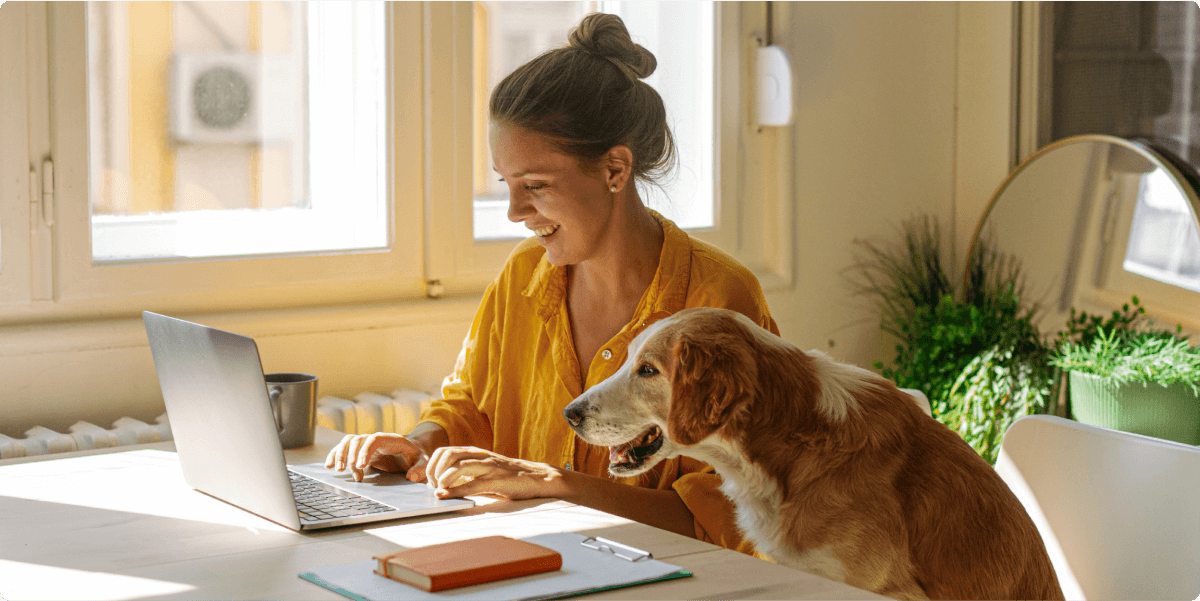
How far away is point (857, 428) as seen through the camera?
141cm

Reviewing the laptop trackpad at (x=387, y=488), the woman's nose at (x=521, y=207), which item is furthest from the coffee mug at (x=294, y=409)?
the woman's nose at (x=521, y=207)

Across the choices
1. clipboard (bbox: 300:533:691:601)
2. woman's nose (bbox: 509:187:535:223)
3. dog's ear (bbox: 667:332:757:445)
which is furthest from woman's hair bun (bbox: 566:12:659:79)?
clipboard (bbox: 300:533:691:601)

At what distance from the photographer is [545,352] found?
1877 mm

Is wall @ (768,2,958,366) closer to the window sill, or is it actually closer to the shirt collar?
the window sill

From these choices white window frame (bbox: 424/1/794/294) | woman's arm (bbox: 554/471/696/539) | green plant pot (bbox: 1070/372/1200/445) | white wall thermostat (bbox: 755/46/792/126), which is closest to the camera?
woman's arm (bbox: 554/471/696/539)

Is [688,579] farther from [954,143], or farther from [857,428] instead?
[954,143]

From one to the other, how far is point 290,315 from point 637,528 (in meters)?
1.34

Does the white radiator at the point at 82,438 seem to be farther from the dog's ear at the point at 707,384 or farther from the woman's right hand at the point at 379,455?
the dog's ear at the point at 707,384

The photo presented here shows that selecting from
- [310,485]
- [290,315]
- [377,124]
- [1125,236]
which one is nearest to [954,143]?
[1125,236]

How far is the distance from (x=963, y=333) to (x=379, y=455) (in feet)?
6.08

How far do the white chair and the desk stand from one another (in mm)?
768

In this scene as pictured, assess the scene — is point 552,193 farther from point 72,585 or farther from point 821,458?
point 72,585

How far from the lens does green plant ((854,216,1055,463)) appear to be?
283 centimetres

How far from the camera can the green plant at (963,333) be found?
283 cm
